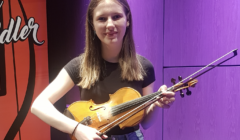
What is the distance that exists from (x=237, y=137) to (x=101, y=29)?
1.50 metres

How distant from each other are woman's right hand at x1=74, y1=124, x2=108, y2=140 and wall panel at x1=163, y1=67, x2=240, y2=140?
3.92 ft

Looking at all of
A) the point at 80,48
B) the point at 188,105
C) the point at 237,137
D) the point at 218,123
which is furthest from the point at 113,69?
the point at 237,137

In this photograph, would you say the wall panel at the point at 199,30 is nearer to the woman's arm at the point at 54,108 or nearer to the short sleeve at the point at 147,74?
the short sleeve at the point at 147,74

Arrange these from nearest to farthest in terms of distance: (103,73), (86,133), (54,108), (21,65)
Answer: (86,133) < (54,108) < (103,73) < (21,65)

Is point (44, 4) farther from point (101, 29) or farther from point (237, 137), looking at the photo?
point (237, 137)

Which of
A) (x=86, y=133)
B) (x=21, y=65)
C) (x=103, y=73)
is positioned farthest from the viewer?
(x=21, y=65)

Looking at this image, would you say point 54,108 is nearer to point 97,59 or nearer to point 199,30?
point 97,59

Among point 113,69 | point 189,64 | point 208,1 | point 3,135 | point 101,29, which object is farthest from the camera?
point 189,64

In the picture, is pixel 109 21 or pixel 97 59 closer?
pixel 109 21

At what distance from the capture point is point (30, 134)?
1711 millimetres

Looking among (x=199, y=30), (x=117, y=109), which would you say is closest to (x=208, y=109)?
(x=199, y=30)

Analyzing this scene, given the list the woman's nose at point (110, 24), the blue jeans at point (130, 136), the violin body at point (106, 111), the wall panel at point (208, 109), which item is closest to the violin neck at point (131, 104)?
the violin body at point (106, 111)

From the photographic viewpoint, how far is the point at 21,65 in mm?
1638

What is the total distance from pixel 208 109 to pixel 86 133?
4.22ft
